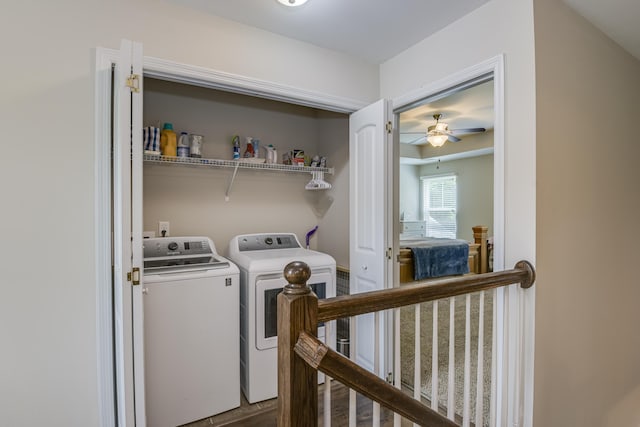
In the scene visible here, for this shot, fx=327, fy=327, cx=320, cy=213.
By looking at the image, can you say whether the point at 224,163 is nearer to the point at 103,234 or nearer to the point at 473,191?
the point at 103,234

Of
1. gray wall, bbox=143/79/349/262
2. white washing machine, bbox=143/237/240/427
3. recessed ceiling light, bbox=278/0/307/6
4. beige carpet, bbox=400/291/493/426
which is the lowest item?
beige carpet, bbox=400/291/493/426

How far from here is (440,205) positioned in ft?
26.0

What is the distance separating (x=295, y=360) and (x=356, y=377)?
18 cm

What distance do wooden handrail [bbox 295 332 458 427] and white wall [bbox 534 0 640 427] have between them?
3.43 feet

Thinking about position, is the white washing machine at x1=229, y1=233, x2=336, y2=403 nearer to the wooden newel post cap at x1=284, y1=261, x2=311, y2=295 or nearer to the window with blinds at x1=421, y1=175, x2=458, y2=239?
the wooden newel post cap at x1=284, y1=261, x2=311, y2=295

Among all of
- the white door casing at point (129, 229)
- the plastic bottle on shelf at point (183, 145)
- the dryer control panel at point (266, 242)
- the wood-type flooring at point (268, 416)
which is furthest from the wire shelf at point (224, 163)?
the wood-type flooring at point (268, 416)

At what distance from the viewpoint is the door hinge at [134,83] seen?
142cm

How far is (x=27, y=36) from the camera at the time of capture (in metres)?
1.51

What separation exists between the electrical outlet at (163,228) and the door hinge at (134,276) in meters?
1.26

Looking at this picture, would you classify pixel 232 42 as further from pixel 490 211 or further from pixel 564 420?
pixel 490 211

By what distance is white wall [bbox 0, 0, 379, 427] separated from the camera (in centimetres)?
149

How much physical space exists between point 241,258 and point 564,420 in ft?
7.16

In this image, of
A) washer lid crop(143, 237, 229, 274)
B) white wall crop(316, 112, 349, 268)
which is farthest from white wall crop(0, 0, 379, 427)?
white wall crop(316, 112, 349, 268)

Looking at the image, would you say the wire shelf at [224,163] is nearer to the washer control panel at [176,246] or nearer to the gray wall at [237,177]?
the gray wall at [237,177]
